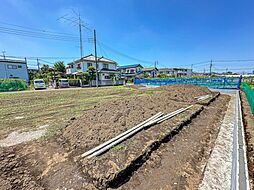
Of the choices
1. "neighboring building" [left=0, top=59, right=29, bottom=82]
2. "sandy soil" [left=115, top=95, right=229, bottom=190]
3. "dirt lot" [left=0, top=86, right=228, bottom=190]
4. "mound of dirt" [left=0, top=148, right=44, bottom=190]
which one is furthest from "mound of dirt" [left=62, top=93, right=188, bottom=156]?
"neighboring building" [left=0, top=59, right=29, bottom=82]

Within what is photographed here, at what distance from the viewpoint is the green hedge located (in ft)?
55.2

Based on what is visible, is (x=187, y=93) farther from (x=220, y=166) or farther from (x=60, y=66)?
(x=60, y=66)

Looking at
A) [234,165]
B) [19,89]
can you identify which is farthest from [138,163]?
[19,89]

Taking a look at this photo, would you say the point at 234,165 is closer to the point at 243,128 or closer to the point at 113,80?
the point at 243,128

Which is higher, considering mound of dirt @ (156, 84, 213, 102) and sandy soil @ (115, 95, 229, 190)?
mound of dirt @ (156, 84, 213, 102)

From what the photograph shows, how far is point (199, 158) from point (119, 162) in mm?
1663

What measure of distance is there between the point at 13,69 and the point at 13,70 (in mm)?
202

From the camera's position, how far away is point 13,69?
2353 cm

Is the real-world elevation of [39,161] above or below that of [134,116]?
below

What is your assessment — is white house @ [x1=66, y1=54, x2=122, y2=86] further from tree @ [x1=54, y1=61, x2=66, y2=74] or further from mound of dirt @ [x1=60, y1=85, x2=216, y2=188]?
mound of dirt @ [x1=60, y1=85, x2=216, y2=188]

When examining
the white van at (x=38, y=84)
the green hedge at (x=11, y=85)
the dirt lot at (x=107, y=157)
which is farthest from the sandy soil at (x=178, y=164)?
the green hedge at (x=11, y=85)

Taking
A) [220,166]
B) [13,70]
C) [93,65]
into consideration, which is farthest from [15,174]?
[13,70]

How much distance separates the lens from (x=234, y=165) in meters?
2.19

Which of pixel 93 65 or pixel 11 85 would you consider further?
pixel 93 65
